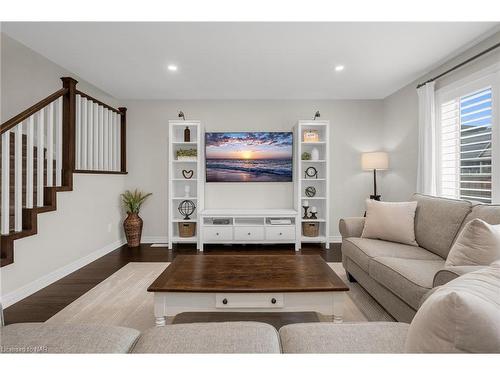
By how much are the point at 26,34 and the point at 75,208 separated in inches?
72.5

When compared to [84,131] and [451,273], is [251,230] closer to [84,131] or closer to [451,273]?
[84,131]

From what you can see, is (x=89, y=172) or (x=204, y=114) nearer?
(x=89, y=172)

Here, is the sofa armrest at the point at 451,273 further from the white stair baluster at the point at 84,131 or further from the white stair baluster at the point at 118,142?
the white stair baluster at the point at 118,142

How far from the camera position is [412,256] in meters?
2.10

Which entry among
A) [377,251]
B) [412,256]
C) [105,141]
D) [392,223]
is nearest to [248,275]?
[377,251]

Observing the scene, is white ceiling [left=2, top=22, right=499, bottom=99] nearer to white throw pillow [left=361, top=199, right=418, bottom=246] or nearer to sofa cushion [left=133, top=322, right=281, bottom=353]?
white throw pillow [left=361, top=199, right=418, bottom=246]

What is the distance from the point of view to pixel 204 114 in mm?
4395

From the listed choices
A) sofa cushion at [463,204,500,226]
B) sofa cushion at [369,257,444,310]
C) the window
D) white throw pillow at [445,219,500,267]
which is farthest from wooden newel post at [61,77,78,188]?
the window

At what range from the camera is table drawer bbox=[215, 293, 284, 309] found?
5.34ft

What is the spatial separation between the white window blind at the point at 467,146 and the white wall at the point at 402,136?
1.24 feet

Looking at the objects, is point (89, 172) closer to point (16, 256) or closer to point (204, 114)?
point (16, 256)

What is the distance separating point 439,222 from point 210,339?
7.14 feet

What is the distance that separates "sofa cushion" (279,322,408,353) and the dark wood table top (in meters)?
0.54
